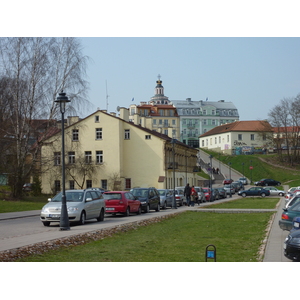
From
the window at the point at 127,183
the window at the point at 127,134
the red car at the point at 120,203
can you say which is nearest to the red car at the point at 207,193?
the window at the point at 127,183

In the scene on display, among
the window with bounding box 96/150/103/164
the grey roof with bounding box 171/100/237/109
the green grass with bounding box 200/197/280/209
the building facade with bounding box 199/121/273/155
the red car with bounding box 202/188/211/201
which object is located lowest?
the green grass with bounding box 200/197/280/209

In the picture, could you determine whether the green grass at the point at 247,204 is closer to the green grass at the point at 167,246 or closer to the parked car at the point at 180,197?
the parked car at the point at 180,197

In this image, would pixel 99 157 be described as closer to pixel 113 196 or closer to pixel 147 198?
pixel 147 198

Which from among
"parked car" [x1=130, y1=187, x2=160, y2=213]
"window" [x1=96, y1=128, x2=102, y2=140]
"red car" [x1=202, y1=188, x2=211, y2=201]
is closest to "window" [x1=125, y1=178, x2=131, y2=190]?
"window" [x1=96, y1=128, x2=102, y2=140]

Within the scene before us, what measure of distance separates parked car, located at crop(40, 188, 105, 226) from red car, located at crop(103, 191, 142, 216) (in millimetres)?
3480

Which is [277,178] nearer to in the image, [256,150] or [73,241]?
[256,150]

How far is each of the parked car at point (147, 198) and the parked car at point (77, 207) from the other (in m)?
7.84

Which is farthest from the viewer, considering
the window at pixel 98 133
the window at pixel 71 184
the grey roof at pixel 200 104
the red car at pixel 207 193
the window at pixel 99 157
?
the grey roof at pixel 200 104

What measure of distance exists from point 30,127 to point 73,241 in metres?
32.9

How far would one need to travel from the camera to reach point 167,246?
595 inches

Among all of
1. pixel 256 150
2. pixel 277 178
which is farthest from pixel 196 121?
pixel 277 178

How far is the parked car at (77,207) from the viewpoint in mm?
23172

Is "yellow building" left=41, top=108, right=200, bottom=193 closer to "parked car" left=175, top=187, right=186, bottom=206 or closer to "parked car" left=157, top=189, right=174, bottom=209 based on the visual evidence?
"parked car" left=175, top=187, right=186, bottom=206

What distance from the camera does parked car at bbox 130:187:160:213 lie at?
34031 millimetres
